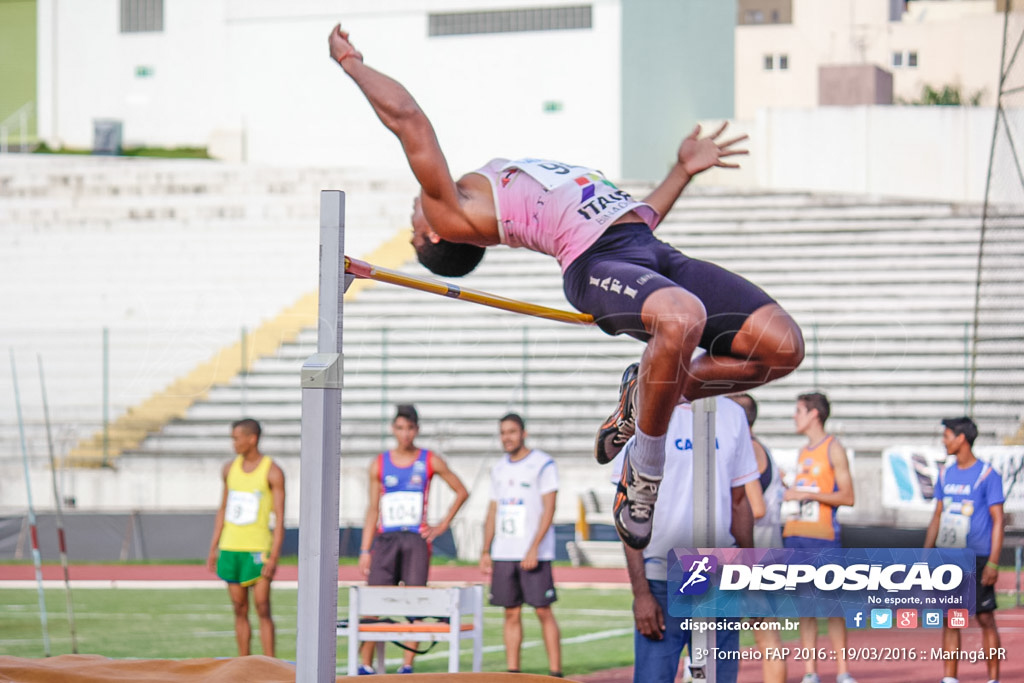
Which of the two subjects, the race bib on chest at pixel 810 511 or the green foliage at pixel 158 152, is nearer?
the race bib on chest at pixel 810 511

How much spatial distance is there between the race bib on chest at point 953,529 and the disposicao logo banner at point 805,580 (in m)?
2.53

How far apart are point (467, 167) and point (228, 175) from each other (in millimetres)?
4377

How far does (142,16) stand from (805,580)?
25.0 meters

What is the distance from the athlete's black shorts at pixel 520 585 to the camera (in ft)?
26.2

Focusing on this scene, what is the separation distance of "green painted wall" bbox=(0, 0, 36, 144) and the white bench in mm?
24285

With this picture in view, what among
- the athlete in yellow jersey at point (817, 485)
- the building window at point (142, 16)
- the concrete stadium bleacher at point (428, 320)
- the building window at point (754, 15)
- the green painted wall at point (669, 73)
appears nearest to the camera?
the athlete in yellow jersey at point (817, 485)

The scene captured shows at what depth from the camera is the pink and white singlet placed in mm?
3900

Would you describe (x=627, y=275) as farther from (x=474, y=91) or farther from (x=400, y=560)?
(x=474, y=91)

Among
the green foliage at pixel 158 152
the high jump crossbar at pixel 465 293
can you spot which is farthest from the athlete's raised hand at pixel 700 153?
the green foliage at pixel 158 152

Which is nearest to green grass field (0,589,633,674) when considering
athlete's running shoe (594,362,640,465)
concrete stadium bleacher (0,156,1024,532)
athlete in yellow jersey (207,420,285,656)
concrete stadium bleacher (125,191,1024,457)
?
athlete in yellow jersey (207,420,285,656)

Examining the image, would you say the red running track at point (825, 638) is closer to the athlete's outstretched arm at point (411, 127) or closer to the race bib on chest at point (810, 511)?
the race bib on chest at point (810, 511)

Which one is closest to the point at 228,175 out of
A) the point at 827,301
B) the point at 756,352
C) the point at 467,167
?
the point at 467,167

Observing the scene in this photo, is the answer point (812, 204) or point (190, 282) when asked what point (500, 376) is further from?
point (812, 204)

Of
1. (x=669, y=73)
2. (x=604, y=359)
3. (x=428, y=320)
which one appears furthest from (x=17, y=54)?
(x=604, y=359)
